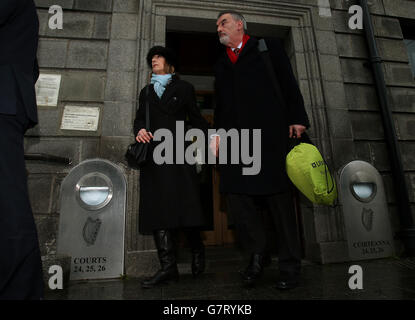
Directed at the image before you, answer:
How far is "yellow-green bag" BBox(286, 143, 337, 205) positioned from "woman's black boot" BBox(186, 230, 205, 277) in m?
1.19

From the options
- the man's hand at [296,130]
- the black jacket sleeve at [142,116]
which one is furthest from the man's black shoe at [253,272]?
the black jacket sleeve at [142,116]

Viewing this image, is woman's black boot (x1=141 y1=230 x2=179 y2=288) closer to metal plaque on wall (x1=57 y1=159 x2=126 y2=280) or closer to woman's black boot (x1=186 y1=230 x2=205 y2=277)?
woman's black boot (x1=186 y1=230 x2=205 y2=277)

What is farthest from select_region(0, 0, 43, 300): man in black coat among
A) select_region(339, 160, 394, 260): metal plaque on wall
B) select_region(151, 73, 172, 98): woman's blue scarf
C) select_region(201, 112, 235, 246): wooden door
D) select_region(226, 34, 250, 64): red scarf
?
select_region(201, 112, 235, 246): wooden door

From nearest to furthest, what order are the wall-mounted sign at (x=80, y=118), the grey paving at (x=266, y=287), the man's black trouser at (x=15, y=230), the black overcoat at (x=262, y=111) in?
the man's black trouser at (x=15, y=230)
the grey paving at (x=266, y=287)
the black overcoat at (x=262, y=111)
the wall-mounted sign at (x=80, y=118)

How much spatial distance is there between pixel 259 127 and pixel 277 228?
890 mm

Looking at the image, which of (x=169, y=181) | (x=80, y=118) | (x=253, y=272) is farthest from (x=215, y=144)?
(x=80, y=118)

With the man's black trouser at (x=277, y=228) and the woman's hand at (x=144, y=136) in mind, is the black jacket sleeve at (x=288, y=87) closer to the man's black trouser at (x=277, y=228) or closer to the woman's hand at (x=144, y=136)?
the man's black trouser at (x=277, y=228)

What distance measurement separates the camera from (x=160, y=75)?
282cm

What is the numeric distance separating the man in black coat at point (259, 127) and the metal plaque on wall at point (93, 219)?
146 cm

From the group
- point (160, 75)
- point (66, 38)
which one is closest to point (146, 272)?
point (160, 75)

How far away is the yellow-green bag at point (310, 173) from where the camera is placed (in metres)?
2.10

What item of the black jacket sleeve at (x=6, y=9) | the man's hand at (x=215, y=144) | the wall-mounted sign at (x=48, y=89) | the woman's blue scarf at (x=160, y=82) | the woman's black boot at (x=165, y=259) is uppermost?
the wall-mounted sign at (x=48, y=89)

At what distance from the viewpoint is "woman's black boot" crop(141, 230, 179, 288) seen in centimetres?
239

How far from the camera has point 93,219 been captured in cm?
307
